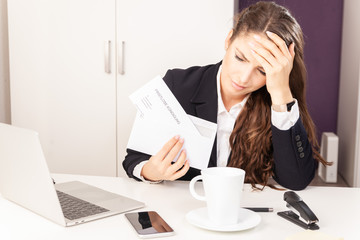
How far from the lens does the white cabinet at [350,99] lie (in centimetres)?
313

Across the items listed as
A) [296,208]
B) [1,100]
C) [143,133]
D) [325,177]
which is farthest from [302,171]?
[325,177]

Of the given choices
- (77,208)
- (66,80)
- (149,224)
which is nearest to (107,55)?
(66,80)

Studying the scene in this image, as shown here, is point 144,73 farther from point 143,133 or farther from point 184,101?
point 143,133

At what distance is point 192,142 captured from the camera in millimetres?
1176

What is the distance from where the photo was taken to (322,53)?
366 cm

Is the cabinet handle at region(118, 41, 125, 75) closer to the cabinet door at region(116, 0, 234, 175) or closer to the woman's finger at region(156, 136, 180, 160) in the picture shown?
the cabinet door at region(116, 0, 234, 175)

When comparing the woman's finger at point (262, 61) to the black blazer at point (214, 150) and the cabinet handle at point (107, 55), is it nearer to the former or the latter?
the black blazer at point (214, 150)

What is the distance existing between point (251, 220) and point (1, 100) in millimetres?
2126

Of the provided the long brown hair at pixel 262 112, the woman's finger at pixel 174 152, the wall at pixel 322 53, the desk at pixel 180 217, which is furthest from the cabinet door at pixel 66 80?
the wall at pixel 322 53

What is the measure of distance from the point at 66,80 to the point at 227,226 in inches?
72.5

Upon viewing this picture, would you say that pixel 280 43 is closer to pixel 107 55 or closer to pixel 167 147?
pixel 167 147

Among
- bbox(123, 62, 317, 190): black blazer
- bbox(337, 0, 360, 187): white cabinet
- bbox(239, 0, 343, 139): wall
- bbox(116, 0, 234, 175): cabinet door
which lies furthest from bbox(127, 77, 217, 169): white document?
bbox(239, 0, 343, 139): wall

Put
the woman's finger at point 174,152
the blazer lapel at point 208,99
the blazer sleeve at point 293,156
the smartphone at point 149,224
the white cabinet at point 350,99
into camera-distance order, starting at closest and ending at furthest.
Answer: the smartphone at point 149,224
the woman's finger at point 174,152
the blazer sleeve at point 293,156
the blazer lapel at point 208,99
the white cabinet at point 350,99

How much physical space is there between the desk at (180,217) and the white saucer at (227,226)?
0.01m
